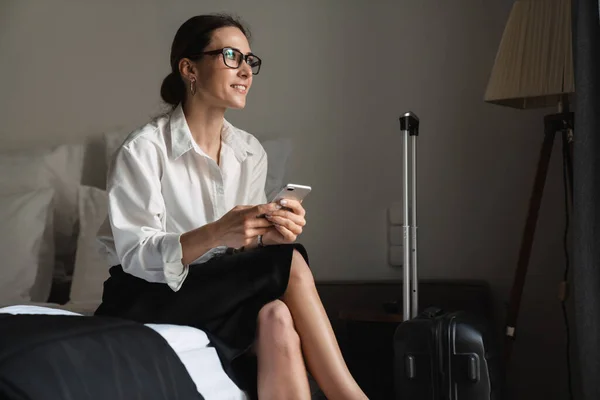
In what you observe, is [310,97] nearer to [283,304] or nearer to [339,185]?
[339,185]

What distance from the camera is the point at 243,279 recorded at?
137cm

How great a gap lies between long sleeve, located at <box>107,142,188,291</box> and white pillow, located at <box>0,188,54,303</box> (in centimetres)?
90

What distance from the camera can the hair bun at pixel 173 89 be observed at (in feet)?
5.75

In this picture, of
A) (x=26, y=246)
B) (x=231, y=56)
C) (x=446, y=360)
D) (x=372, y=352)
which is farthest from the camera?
(x=26, y=246)

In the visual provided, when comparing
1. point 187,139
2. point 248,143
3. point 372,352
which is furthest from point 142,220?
point 372,352

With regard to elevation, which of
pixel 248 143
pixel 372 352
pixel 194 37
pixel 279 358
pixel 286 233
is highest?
pixel 194 37

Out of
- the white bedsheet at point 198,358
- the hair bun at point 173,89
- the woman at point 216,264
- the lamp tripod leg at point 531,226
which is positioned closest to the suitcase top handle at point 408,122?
the lamp tripod leg at point 531,226

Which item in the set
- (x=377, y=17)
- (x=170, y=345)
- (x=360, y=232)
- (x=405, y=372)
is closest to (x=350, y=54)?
(x=377, y=17)

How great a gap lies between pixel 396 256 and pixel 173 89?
3.41 ft

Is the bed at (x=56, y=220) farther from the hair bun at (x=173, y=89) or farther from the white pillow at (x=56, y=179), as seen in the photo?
the hair bun at (x=173, y=89)

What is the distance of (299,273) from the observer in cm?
139

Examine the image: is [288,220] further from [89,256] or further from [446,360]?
[89,256]

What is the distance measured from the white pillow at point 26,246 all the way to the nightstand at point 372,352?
3.27ft

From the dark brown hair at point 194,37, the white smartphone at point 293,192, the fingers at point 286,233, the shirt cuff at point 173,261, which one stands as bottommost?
the shirt cuff at point 173,261
